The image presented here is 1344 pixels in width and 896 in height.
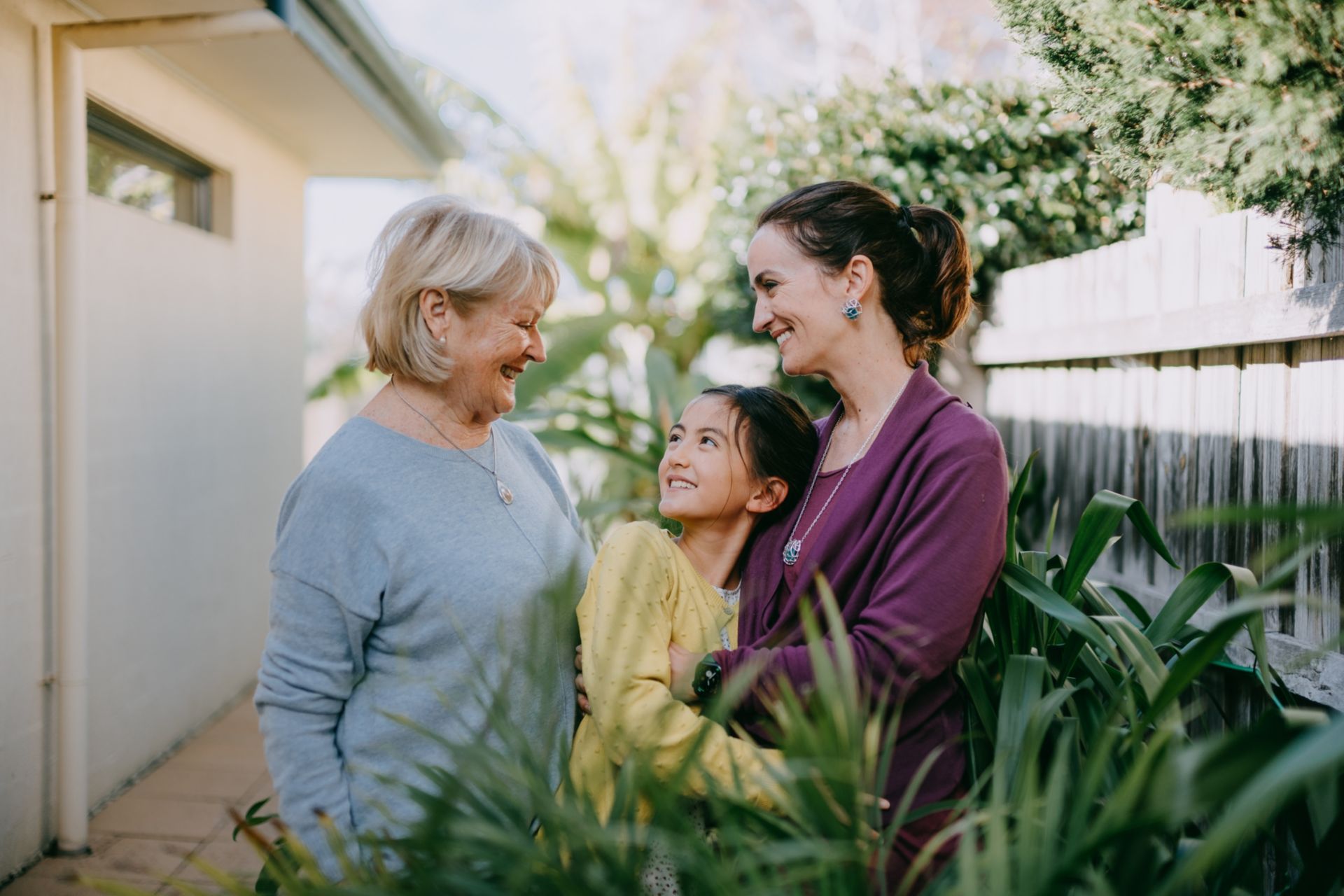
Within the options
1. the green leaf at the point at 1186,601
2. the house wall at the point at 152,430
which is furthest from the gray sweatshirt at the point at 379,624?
the house wall at the point at 152,430

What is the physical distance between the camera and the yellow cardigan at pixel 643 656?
Answer: 167 centimetres

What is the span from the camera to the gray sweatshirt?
1.76 m

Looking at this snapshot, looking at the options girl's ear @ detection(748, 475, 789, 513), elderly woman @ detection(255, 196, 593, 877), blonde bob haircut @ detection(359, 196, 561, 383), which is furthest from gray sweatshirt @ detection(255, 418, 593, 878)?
girl's ear @ detection(748, 475, 789, 513)

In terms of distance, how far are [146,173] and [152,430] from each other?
121 centimetres

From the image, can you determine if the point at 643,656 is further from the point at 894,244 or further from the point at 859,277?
the point at 894,244

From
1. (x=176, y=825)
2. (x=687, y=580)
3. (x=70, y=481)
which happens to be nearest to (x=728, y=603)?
(x=687, y=580)

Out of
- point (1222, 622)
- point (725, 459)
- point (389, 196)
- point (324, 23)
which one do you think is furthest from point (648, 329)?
point (389, 196)

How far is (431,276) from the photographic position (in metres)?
2.00

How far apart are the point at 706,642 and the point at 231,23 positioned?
2.89 metres

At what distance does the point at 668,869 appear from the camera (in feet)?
5.49

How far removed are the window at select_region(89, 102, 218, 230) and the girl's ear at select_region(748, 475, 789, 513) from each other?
3342mm

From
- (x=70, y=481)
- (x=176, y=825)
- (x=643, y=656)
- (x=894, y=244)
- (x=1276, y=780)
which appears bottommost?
(x=176, y=825)

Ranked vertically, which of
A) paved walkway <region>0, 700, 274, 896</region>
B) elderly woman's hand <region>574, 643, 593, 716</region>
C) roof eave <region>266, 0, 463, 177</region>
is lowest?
paved walkway <region>0, 700, 274, 896</region>

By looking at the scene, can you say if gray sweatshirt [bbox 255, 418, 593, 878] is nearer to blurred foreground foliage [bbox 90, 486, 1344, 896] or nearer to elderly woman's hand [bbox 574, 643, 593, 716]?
elderly woman's hand [bbox 574, 643, 593, 716]
